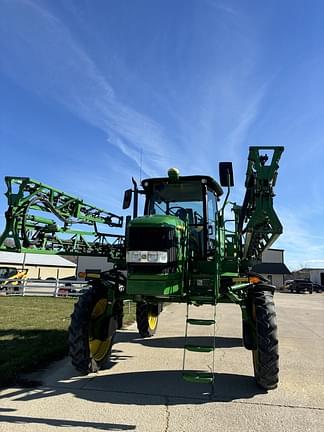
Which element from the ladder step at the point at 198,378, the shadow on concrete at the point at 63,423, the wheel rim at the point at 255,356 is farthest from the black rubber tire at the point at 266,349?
the shadow on concrete at the point at 63,423

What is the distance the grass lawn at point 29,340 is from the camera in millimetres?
6379

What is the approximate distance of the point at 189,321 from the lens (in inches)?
221

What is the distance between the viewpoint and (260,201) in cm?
702

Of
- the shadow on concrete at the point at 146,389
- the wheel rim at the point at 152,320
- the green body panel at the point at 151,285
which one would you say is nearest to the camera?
the shadow on concrete at the point at 146,389

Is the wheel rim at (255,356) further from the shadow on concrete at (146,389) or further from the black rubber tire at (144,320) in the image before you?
the black rubber tire at (144,320)

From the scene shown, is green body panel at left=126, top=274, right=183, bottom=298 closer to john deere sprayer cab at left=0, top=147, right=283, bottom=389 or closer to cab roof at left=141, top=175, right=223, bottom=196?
john deere sprayer cab at left=0, top=147, right=283, bottom=389

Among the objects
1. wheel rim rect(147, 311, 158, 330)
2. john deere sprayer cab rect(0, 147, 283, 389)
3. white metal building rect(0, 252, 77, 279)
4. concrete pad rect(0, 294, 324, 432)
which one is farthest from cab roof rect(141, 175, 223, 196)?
white metal building rect(0, 252, 77, 279)

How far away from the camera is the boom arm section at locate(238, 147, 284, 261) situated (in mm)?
6930

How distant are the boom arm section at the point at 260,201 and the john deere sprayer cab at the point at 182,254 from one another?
2 cm

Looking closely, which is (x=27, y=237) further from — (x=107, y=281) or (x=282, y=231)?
(x=282, y=231)

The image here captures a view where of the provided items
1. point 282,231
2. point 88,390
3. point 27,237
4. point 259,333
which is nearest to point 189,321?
point 259,333

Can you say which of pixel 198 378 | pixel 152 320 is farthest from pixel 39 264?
pixel 198 378

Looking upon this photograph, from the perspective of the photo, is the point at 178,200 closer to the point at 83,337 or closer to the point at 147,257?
the point at 147,257

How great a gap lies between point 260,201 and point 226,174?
1202 mm
